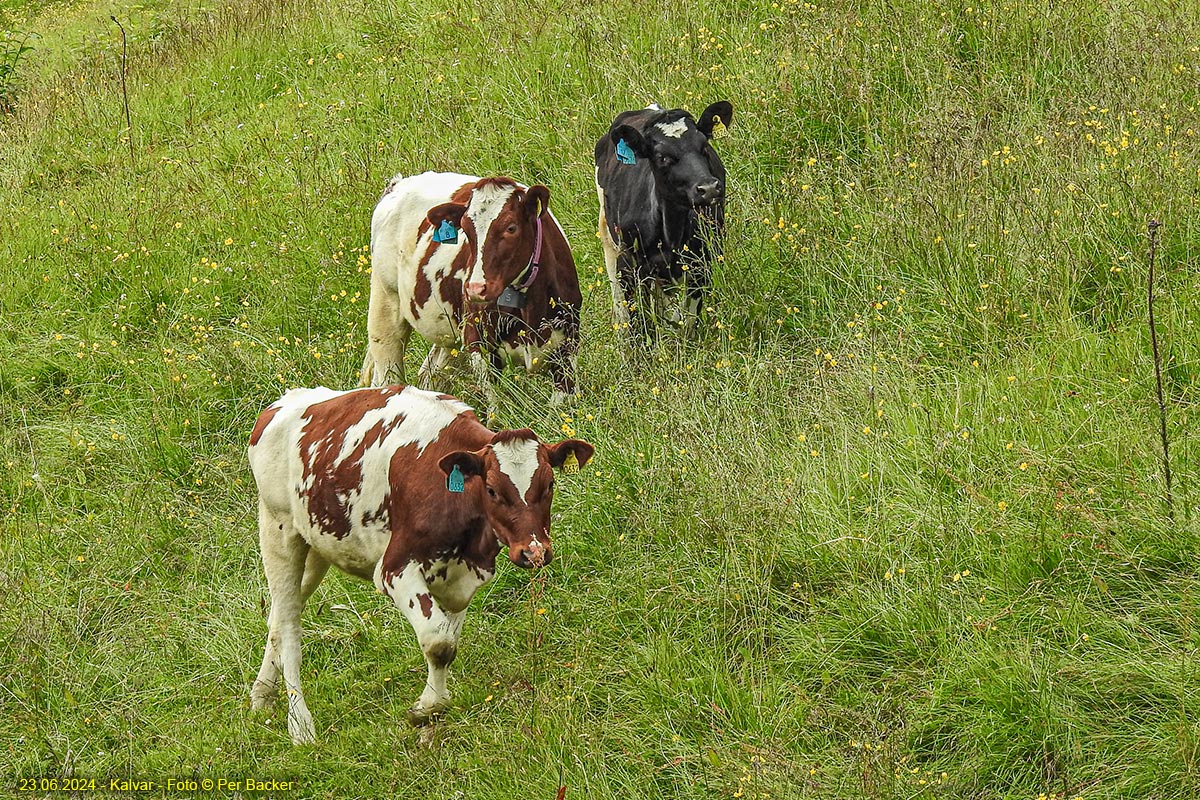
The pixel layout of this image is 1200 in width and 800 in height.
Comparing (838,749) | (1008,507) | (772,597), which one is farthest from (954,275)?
(838,749)

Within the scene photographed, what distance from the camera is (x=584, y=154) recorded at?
10.4m

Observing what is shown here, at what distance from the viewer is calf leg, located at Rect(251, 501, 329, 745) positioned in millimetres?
6508

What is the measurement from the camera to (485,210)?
7.85 meters

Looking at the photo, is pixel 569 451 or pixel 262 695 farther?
pixel 262 695

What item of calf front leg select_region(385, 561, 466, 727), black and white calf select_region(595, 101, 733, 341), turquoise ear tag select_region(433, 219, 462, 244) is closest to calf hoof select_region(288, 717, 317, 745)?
calf front leg select_region(385, 561, 466, 727)

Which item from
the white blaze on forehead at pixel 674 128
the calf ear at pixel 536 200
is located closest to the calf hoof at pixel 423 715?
the calf ear at pixel 536 200

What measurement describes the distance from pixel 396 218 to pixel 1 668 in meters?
3.71

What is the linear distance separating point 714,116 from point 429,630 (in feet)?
14.8

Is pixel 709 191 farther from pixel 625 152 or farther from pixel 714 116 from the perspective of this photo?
pixel 714 116

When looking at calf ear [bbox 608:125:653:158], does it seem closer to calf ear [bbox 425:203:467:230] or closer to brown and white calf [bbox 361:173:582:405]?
brown and white calf [bbox 361:173:582:405]

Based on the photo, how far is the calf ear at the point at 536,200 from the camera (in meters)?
7.75

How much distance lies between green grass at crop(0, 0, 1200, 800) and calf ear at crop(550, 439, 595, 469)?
688 millimetres

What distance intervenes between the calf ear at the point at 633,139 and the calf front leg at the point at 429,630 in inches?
146

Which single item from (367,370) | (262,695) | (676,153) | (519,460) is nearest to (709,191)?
(676,153)
